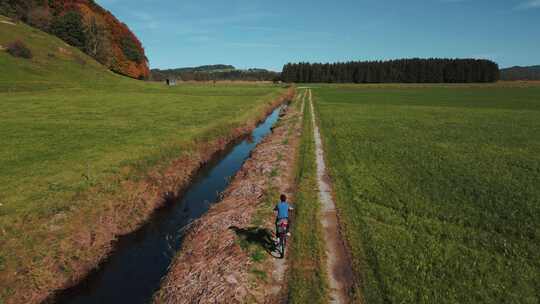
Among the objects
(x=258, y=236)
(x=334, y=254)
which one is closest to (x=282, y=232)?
(x=258, y=236)

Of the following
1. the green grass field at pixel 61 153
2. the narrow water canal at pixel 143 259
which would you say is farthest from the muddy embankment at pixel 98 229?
the narrow water canal at pixel 143 259

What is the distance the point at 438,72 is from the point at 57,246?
220017 mm

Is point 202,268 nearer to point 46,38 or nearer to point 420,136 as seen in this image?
point 420,136

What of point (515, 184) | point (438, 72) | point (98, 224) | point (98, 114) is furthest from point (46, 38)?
point (438, 72)

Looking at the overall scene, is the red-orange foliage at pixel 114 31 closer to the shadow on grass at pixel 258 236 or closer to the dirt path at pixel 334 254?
the dirt path at pixel 334 254

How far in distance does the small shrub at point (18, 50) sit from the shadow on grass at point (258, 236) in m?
86.1

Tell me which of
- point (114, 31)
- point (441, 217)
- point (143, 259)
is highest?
point (114, 31)

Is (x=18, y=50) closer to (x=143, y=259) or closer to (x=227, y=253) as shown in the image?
(x=143, y=259)

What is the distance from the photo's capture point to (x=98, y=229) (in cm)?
1339

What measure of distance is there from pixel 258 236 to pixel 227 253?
172 cm

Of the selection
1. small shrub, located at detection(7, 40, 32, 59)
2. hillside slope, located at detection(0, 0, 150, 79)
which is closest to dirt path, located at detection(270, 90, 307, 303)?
small shrub, located at detection(7, 40, 32, 59)

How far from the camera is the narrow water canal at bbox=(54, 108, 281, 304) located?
10.7 meters

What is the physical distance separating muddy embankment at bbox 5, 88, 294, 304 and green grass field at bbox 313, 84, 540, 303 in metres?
10.2

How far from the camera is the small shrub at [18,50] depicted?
70.7 metres
